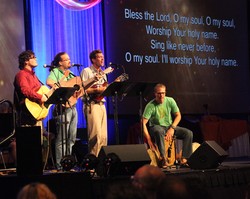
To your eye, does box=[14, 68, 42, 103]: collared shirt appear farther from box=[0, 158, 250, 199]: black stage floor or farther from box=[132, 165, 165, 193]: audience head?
box=[132, 165, 165, 193]: audience head

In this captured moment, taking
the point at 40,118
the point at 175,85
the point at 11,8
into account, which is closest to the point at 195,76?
the point at 175,85

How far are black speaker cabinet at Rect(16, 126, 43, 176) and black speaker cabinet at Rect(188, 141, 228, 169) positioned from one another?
2547 millimetres

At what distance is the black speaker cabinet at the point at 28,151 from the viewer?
6.16 metres

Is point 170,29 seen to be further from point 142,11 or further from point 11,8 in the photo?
point 11,8

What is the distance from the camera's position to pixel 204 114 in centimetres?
1120

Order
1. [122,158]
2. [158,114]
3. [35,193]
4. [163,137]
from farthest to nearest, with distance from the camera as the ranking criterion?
[158,114]
[163,137]
[122,158]
[35,193]

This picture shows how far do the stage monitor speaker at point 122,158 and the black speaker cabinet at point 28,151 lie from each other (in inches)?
36.2

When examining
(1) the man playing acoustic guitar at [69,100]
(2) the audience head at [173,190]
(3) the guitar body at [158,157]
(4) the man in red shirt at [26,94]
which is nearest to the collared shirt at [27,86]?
(4) the man in red shirt at [26,94]

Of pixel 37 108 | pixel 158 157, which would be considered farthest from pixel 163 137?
pixel 37 108

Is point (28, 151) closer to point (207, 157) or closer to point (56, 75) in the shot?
point (56, 75)

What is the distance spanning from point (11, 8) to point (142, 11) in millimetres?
2622

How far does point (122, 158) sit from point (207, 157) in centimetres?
154

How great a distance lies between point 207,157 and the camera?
7902 millimetres

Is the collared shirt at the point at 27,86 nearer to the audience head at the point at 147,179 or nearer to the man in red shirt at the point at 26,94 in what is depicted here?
the man in red shirt at the point at 26,94
